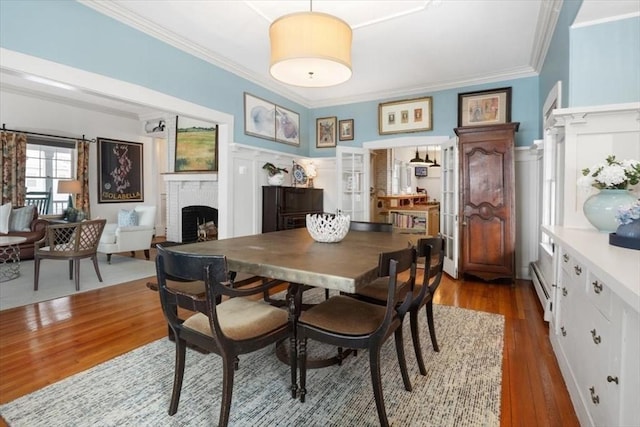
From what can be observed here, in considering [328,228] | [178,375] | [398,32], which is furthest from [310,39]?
[178,375]

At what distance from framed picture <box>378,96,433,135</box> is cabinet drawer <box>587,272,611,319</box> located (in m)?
3.83

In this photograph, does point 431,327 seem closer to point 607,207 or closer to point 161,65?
point 607,207

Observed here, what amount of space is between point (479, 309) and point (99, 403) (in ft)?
10.2

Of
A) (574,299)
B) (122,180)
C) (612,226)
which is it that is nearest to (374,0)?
(612,226)

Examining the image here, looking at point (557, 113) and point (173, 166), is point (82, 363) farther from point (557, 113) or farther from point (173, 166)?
point (173, 166)

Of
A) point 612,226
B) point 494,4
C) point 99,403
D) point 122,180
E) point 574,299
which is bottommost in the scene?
point 99,403

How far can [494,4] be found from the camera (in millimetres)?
2834

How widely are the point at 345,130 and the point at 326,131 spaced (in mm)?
362

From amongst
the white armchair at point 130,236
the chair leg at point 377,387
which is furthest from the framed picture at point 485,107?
the white armchair at point 130,236

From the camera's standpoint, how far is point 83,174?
6637 millimetres

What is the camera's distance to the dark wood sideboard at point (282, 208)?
4.74 metres

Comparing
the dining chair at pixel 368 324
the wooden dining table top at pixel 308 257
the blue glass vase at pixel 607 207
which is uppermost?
the blue glass vase at pixel 607 207

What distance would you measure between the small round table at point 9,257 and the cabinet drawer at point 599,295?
5.12 m

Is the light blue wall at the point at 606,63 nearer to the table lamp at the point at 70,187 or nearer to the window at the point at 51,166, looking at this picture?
the table lamp at the point at 70,187
